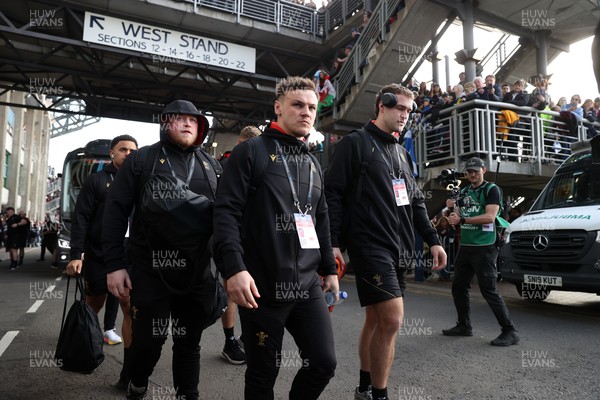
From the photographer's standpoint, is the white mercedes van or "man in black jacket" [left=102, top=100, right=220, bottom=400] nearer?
"man in black jacket" [left=102, top=100, right=220, bottom=400]

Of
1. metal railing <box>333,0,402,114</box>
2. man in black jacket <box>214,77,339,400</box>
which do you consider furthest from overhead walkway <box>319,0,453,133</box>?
man in black jacket <box>214,77,339,400</box>

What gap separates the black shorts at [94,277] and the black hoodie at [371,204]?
2.36m

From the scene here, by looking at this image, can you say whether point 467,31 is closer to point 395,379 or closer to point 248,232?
point 395,379

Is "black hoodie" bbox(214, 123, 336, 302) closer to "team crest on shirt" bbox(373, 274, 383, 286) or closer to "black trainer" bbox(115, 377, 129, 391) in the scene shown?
"team crest on shirt" bbox(373, 274, 383, 286)

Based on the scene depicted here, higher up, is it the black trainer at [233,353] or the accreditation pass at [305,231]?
the accreditation pass at [305,231]

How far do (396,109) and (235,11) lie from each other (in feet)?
43.7

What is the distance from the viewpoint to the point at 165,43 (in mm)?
14594

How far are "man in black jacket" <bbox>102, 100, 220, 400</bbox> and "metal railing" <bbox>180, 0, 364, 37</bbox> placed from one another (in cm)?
1299

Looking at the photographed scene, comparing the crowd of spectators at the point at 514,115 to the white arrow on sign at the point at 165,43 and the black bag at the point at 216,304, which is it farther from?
the black bag at the point at 216,304

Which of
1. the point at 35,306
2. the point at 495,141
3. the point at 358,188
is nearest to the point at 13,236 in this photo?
the point at 35,306

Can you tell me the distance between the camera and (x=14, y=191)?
39156 millimetres

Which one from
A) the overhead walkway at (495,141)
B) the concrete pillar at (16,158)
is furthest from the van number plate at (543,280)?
the concrete pillar at (16,158)

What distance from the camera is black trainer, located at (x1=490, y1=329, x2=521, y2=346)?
4.81 meters

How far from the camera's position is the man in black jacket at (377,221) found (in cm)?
293
